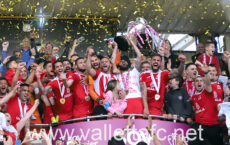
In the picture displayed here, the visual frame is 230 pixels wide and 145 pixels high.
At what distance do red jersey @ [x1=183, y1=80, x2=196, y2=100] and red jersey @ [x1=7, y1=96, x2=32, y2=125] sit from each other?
9.51 feet

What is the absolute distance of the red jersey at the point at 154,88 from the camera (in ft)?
25.4

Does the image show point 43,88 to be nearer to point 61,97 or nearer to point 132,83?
point 61,97

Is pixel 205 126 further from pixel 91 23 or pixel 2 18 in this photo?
pixel 2 18

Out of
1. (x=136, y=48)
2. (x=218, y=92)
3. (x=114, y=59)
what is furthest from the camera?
(x=114, y=59)

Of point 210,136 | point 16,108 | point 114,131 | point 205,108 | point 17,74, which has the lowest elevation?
point 210,136

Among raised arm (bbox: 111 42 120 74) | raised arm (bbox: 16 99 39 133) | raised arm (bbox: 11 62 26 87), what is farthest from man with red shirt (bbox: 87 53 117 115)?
raised arm (bbox: 11 62 26 87)

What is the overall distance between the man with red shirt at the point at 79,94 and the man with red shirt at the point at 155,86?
0.99 metres

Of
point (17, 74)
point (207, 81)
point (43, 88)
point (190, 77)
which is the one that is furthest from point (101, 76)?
point (207, 81)

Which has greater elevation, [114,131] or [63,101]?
[63,101]

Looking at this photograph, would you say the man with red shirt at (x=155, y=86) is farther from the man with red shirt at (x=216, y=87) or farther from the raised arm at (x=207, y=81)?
the man with red shirt at (x=216, y=87)

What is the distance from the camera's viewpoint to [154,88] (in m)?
7.78

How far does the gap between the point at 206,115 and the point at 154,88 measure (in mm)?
1015

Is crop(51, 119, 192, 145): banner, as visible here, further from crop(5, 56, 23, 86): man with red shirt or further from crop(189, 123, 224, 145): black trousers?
crop(5, 56, 23, 86): man with red shirt

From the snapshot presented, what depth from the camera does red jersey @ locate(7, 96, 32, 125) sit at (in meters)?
7.57
